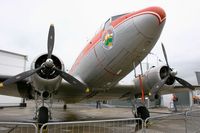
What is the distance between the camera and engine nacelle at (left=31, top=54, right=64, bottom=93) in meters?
8.24

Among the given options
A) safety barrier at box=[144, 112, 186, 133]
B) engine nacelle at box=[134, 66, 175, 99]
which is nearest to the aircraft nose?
safety barrier at box=[144, 112, 186, 133]

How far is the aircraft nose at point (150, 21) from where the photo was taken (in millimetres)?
6977

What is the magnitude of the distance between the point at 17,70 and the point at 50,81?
68.1ft

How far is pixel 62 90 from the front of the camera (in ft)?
35.2

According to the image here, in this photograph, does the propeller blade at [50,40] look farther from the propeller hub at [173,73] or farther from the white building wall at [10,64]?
the white building wall at [10,64]

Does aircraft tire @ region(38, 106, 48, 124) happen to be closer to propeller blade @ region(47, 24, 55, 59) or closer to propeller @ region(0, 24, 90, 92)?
propeller @ region(0, 24, 90, 92)

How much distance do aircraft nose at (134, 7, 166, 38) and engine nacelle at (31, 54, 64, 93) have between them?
3.55 meters

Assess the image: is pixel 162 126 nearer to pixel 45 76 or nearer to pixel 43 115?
pixel 43 115

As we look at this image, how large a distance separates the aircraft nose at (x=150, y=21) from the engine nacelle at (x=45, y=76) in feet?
11.7

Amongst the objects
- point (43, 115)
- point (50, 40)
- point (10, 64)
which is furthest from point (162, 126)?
point (10, 64)

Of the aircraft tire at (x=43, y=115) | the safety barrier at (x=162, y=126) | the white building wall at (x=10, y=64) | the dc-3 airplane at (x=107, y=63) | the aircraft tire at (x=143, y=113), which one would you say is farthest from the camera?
the white building wall at (x=10, y=64)

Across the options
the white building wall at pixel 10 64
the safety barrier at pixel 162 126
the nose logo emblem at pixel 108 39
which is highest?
the white building wall at pixel 10 64

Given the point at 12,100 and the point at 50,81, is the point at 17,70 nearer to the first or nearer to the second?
the point at 12,100

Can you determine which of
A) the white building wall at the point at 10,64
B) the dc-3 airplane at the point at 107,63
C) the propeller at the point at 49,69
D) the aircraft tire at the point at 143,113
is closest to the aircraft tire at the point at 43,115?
the dc-3 airplane at the point at 107,63
